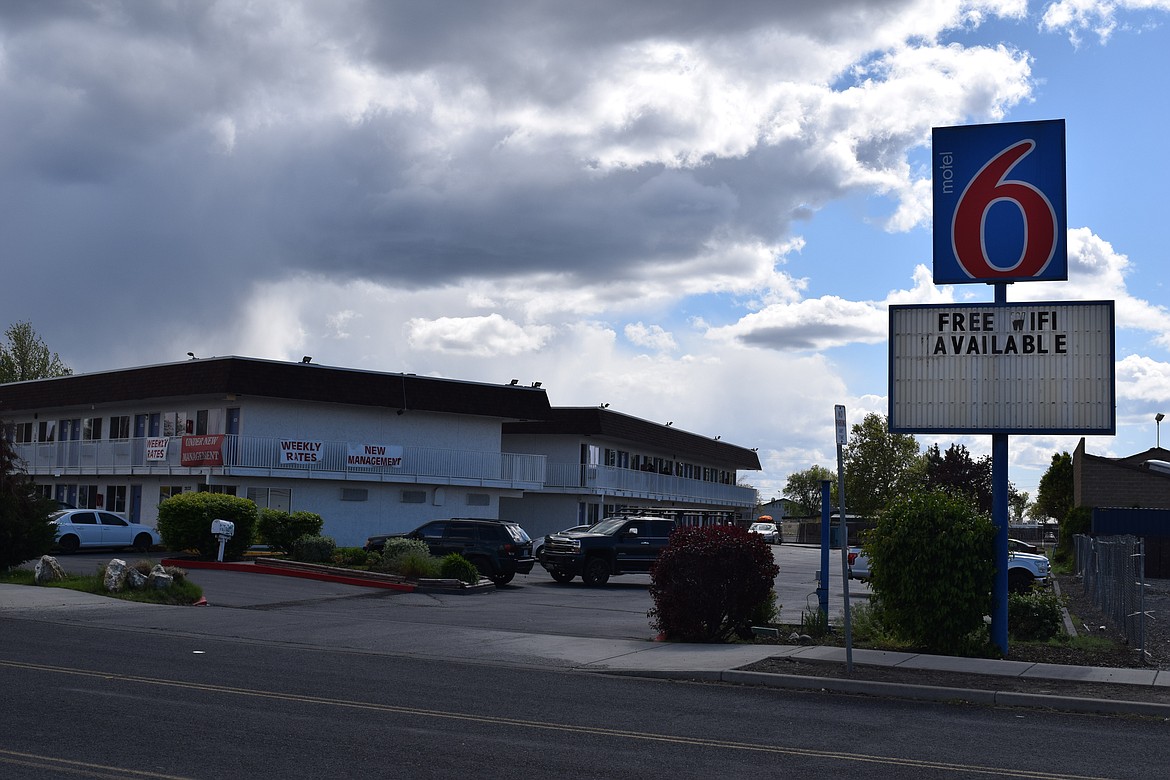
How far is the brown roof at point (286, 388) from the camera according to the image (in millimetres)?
40438

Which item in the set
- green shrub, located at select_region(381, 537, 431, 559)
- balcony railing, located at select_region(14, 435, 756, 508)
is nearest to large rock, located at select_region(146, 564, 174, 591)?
green shrub, located at select_region(381, 537, 431, 559)

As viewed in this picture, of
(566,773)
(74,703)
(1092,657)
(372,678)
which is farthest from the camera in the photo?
(1092,657)

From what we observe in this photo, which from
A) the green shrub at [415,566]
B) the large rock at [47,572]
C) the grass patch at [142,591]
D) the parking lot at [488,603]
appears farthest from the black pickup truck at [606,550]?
the large rock at [47,572]

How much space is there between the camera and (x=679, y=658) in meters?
15.0

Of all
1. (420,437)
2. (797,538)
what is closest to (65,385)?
(420,437)

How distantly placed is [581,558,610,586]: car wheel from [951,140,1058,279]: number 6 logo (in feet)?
54.8

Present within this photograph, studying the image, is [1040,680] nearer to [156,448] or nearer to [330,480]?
[330,480]

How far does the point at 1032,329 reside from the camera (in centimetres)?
1595

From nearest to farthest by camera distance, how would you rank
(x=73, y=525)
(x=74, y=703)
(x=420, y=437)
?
(x=74, y=703), (x=73, y=525), (x=420, y=437)

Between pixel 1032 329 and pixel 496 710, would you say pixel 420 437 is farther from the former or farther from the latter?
pixel 496 710

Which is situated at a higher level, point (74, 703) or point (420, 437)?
point (420, 437)

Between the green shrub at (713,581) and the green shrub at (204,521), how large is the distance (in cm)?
1917

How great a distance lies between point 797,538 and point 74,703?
299 feet

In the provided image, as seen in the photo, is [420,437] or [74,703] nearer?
[74,703]
